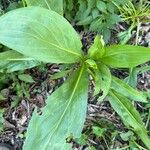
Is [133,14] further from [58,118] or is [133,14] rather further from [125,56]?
[58,118]

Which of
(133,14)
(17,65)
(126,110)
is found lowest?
(126,110)

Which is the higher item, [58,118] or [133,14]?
[133,14]

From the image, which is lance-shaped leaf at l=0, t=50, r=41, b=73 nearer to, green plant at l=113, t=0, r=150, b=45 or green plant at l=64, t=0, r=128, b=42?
green plant at l=64, t=0, r=128, b=42

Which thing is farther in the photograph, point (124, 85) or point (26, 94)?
point (26, 94)

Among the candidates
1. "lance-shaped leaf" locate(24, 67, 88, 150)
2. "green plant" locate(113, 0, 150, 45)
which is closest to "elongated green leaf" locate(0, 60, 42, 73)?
"lance-shaped leaf" locate(24, 67, 88, 150)

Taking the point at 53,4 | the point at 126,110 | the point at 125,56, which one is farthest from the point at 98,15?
the point at 126,110

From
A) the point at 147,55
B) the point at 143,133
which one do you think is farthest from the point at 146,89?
the point at 147,55

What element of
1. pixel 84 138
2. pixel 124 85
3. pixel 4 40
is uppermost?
pixel 4 40

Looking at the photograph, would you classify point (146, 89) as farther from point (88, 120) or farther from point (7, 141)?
point (7, 141)
